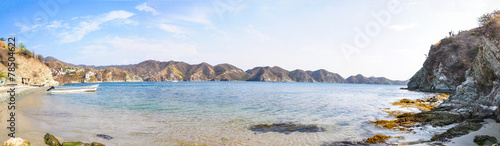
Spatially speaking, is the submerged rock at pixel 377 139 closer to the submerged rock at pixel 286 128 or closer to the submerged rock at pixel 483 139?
the submerged rock at pixel 286 128

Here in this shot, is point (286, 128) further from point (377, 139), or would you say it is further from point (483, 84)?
point (483, 84)

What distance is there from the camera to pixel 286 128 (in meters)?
14.2

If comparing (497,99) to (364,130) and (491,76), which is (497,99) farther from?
(364,130)

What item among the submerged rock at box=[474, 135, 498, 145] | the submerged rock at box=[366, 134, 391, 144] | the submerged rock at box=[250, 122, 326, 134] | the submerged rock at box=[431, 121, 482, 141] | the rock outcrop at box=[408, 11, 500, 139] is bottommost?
the submerged rock at box=[250, 122, 326, 134]

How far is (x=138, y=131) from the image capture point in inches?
506

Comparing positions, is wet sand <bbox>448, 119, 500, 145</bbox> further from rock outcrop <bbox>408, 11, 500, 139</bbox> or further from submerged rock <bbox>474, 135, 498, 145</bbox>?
rock outcrop <bbox>408, 11, 500, 139</bbox>

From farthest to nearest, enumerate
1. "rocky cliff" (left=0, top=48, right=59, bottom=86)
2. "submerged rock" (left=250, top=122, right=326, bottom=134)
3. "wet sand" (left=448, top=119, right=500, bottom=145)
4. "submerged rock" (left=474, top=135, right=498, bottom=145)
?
"rocky cliff" (left=0, top=48, right=59, bottom=86)
"submerged rock" (left=250, top=122, right=326, bottom=134)
"wet sand" (left=448, top=119, right=500, bottom=145)
"submerged rock" (left=474, top=135, right=498, bottom=145)

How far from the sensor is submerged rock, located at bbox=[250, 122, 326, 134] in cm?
1361

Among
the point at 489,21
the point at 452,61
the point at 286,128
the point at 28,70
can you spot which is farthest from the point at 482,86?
the point at 28,70

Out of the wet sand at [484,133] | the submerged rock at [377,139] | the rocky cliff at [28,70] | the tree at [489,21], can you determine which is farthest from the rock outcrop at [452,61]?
the rocky cliff at [28,70]

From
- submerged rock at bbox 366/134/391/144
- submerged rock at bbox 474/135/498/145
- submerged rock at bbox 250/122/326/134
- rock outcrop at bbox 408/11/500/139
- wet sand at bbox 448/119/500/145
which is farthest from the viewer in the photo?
rock outcrop at bbox 408/11/500/139

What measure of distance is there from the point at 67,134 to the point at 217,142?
27.4 ft

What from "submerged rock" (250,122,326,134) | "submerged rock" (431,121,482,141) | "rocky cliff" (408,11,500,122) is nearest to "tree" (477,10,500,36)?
"rocky cliff" (408,11,500,122)

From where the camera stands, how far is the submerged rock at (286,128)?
13.6 m
